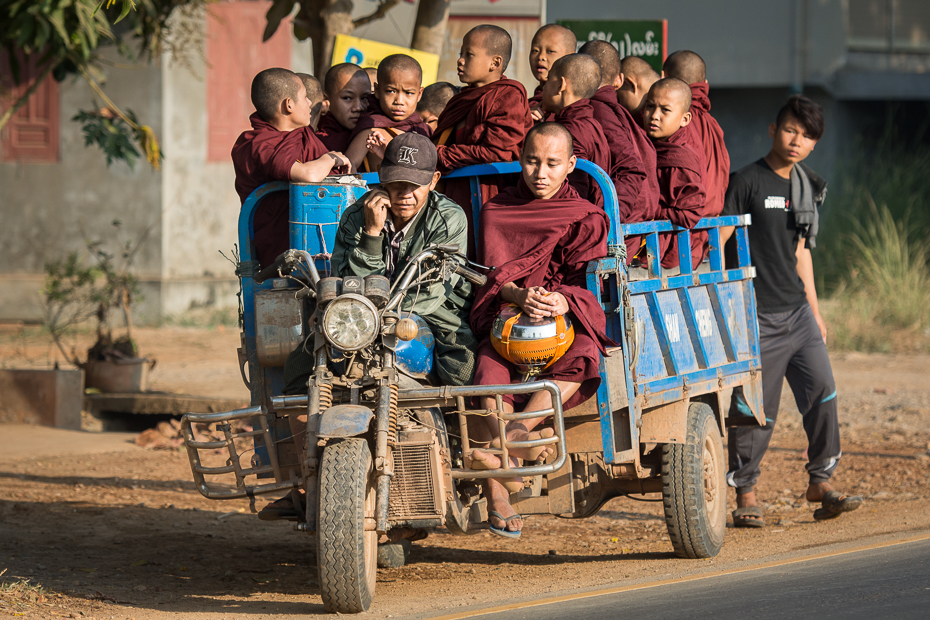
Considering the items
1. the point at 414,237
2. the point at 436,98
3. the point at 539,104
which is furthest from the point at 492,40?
the point at 414,237

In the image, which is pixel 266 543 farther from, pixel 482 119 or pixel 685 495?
pixel 482 119

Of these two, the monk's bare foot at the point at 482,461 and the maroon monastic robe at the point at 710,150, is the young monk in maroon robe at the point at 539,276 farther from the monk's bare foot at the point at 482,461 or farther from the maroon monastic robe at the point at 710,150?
the maroon monastic robe at the point at 710,150

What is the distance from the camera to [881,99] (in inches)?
663

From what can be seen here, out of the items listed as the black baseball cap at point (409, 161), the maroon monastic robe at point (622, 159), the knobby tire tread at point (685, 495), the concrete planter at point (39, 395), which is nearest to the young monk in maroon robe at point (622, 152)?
the maroon monastic robe at point (622, 159)

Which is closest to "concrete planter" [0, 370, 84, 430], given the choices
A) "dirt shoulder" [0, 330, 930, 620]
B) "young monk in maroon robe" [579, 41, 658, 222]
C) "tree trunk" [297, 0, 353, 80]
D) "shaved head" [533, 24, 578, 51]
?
"dirt shoulder" [0, 330, 930, 620]

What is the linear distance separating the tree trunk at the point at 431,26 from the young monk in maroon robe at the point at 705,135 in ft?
6.55

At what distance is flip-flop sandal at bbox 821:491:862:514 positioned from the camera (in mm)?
6219

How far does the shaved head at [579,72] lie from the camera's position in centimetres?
531

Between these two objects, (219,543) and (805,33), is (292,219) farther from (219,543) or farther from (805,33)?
(805,33)

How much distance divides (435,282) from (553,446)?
2.65 feet

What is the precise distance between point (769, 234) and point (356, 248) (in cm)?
302

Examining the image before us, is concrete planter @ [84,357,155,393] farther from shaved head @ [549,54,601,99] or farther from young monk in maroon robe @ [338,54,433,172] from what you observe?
shaved head @ [549,54,601,99]

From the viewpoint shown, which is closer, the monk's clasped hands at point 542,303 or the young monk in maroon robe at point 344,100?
the monk's clasped hands at point 542,303

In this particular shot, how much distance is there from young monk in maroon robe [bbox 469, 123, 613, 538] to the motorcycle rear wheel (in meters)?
0.54
